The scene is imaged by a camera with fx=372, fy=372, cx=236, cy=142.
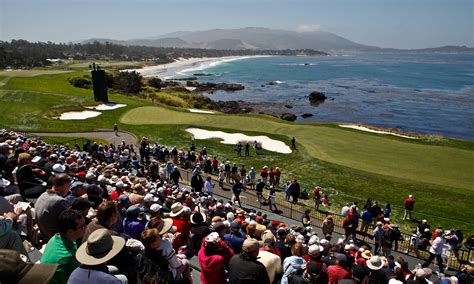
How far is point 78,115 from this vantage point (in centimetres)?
3900

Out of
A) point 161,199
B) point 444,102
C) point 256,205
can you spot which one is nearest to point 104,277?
point 161,199

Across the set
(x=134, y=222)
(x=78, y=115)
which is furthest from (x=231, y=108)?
(x=134, y=222)

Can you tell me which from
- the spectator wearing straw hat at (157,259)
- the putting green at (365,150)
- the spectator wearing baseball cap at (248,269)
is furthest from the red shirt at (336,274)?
the putting green at (365,150)

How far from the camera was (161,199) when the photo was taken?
11.2 meters

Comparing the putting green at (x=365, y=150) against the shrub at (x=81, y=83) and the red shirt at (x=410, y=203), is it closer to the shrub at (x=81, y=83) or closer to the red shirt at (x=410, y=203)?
the red shirt at (x=410, y=203)

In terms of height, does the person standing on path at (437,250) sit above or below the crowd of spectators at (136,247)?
below

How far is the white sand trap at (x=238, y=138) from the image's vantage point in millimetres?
28797

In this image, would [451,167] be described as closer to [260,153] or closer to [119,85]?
[260,153]

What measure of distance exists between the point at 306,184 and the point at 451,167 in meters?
10.5

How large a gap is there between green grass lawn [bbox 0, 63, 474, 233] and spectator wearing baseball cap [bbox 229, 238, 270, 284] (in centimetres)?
1388

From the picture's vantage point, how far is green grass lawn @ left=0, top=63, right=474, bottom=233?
20078 millimetres

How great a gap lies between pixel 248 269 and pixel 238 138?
2595 centimetres

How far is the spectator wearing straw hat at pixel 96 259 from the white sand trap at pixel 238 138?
77.7 ft

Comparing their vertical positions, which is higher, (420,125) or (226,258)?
(226,258)
